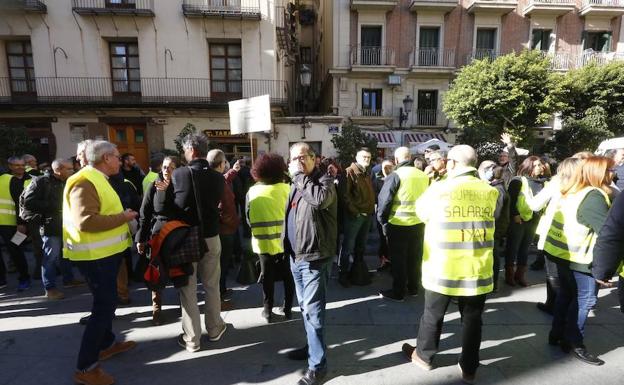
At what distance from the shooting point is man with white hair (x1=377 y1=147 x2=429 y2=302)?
3.99 metres

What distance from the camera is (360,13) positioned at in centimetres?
1862

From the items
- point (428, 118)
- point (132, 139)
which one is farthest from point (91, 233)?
point (428, 118)

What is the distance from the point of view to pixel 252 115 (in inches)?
221

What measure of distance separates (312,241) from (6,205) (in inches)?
188

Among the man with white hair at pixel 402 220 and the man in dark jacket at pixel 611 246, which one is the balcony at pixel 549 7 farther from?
the man in dark jacket at pixel 611 246

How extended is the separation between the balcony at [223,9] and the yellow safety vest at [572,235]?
15.2m

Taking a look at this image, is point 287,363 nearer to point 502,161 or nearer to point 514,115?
point 502,161

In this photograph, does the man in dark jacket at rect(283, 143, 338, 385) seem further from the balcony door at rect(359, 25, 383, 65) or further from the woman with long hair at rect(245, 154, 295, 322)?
the balcony door at rect(359, 25, 383, 65)

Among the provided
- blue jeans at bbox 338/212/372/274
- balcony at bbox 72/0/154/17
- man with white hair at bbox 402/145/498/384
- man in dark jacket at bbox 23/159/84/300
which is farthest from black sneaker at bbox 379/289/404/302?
balcony at bbox 72/0/154/17

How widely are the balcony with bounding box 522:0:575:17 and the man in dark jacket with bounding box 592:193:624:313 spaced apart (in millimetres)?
21955

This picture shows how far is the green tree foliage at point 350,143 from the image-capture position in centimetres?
1332

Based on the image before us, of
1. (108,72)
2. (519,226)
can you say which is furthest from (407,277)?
(108,72)

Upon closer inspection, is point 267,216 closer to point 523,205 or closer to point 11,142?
point 523,205

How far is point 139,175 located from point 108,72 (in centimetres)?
1134
